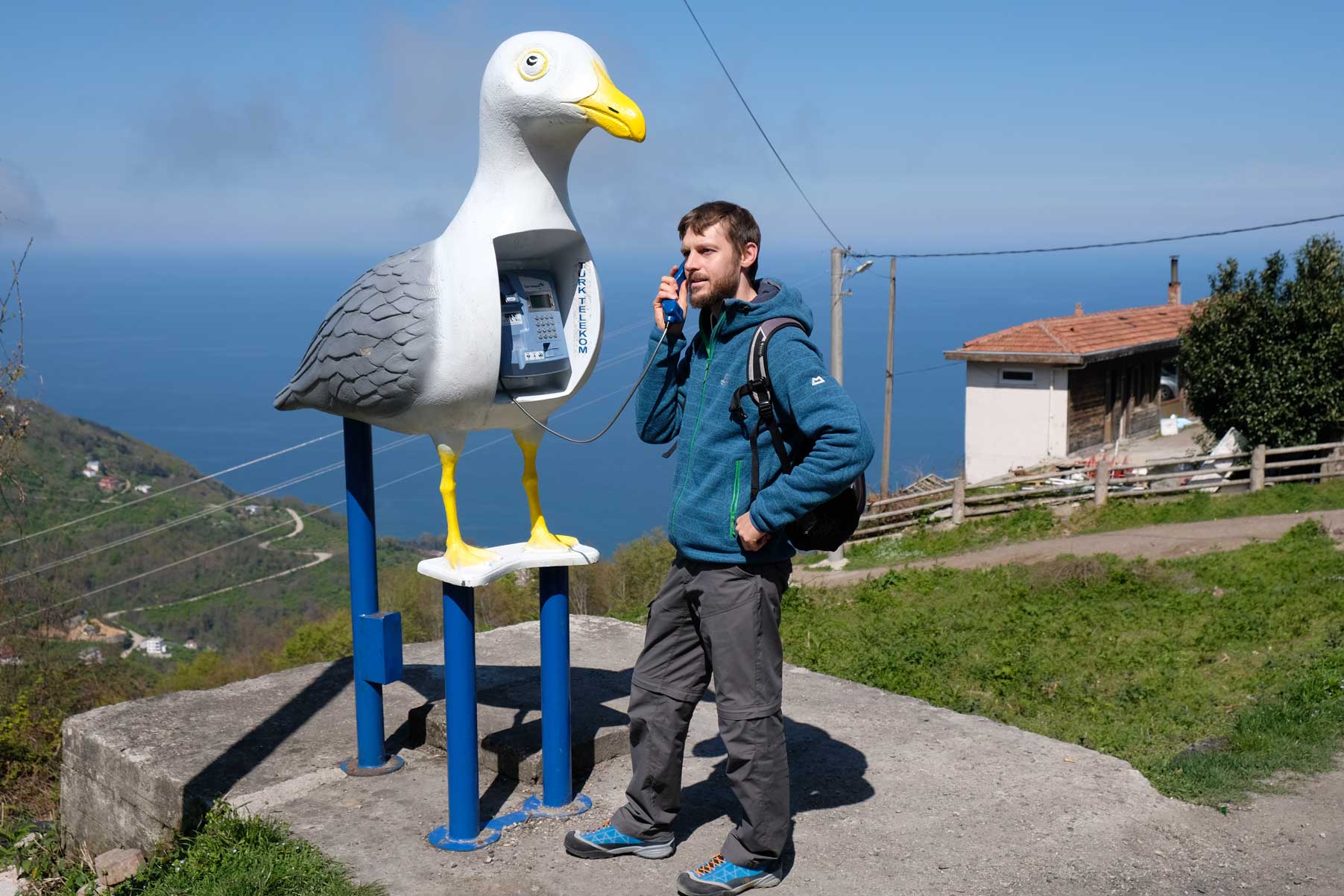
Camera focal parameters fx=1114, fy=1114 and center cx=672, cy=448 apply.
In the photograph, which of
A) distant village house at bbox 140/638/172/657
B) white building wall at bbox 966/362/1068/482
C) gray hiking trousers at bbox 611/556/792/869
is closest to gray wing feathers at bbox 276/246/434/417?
gray hiking trousers at bbox 611/556/792/869

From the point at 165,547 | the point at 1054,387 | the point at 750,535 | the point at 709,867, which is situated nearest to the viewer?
the point at 750,535

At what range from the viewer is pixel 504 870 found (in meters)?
3.66

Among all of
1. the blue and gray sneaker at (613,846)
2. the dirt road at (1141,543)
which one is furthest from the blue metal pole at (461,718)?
the dirt road at (1141,543)

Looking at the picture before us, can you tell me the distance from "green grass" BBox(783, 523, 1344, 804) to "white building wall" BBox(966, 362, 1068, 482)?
1074 centimetres

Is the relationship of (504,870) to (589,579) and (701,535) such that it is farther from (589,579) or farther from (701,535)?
(589,579)

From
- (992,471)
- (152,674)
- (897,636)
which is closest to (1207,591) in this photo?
(897,636)

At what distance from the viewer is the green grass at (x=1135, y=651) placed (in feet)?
17.1

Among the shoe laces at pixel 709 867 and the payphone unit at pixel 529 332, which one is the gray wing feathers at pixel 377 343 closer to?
the payphone unit at pixel 529 332

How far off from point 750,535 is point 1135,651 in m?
5.23

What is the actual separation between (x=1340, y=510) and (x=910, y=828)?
12.4m

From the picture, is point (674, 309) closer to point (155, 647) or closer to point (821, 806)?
point (821, 806)

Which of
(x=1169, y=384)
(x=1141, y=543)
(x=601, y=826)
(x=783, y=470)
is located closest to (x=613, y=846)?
(x=601, y=826)

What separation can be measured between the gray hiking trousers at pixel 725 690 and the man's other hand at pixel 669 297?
789mm

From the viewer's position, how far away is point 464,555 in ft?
12.8
